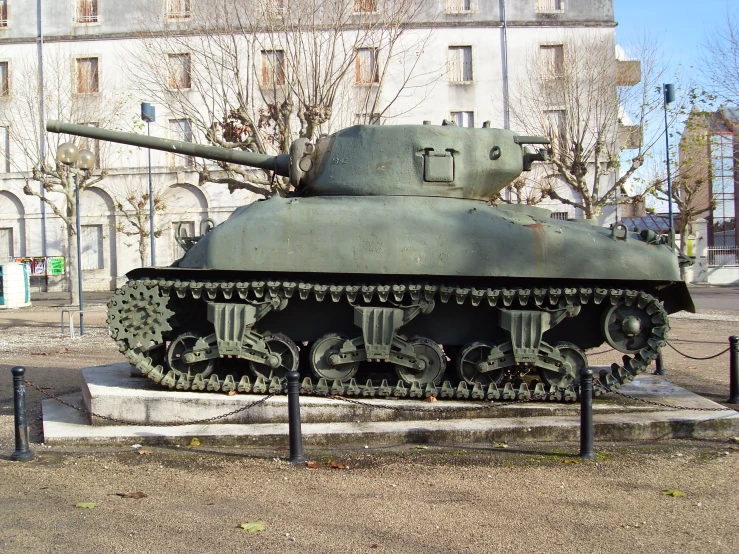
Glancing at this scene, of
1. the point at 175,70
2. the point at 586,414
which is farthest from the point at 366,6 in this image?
the point at 586,414

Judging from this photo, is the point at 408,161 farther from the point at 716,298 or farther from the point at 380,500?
the point at 716,298

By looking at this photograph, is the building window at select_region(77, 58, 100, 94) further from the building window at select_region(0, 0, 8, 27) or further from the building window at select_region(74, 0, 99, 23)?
the building window at select_region(0, 0, 8, 27)

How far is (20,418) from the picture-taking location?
26.6 feet

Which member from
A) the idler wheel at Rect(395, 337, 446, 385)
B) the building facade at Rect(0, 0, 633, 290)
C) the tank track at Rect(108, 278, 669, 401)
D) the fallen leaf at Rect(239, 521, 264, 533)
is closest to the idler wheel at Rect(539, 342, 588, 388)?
the tank track at Rect(108, 278, 669, 401)

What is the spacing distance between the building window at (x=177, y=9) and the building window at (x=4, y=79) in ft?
45.6

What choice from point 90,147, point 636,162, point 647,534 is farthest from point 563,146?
point 647,534

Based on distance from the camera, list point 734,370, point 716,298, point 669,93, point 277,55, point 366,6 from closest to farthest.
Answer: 1. point 734,370
2. point 277,55
3. point 366,6
4. point 669,93
5. point 716,298

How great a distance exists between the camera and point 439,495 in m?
6.78

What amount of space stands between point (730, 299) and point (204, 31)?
74.2 feet

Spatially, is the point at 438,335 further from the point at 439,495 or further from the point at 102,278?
the point at 102,278

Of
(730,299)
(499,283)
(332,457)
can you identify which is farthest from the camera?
(730,299)

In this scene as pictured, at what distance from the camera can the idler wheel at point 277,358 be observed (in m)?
9.77

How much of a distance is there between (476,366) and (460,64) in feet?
102

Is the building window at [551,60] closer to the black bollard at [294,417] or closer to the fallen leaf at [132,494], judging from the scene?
the black bollard at [294,417]
